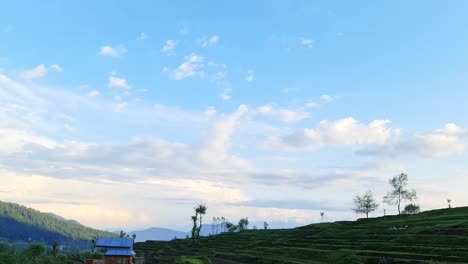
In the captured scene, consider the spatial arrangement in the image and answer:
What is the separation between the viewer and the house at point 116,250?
3219 inches

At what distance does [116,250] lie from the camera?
82.9 m

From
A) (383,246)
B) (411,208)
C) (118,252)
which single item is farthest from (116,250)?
(411,208)

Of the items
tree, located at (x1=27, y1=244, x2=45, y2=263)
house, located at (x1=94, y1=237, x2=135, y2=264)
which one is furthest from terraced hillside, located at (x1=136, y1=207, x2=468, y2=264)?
tree, located at (x1=27, y1=244, x2=45, y2=263)

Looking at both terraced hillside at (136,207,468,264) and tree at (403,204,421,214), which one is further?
tree at (403,204,421,214)

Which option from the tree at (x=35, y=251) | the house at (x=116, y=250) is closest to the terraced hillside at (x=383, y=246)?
the house at (x=116, y=250)

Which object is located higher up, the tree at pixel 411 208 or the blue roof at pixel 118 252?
the tree at pixel 411 208

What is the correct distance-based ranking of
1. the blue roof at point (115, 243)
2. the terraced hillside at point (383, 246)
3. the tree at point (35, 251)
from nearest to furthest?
the terraced hillside at point (383, 246) < the blue roof at point (115, 243) < the tree at point (35, 251)

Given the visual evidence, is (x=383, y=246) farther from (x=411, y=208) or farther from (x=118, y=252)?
(x=411, y=208)

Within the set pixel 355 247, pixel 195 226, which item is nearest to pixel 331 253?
pixel 355 247

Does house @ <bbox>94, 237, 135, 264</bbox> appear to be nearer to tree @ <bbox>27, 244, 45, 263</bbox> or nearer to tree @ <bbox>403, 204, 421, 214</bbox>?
tree @ <bbox>27, 244, 45, 263</bbox>

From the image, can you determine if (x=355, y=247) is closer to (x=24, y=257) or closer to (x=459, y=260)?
(x=459, y=260)

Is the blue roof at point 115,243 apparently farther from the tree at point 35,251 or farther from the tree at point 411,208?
the tree at point 411,208

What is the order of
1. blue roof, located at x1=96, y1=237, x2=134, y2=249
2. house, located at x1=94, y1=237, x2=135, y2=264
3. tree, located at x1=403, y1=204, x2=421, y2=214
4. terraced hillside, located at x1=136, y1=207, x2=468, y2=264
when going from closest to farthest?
terraced hillside, located at x1=136, y1=207, x2=468, y2=264, house, located at x1=94, y1=237, x2=135, y2=264, blue roof, located at x1=96, y1=237, x2=134, y2=249, tree, located at x1=403, y1=204, x2=421, y2=214

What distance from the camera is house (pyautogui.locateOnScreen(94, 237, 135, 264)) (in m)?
81.8
